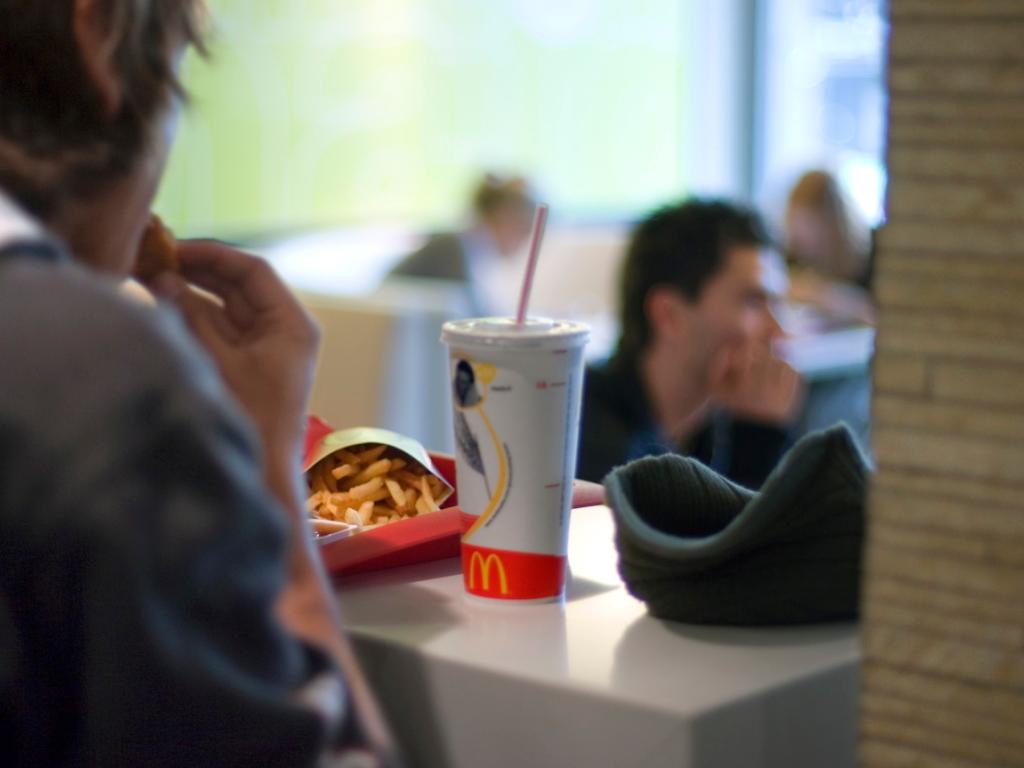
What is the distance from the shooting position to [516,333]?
94 centimetres

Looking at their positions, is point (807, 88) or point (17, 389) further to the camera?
point (807, 88)

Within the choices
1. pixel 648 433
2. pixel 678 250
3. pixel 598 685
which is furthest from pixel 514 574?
pixel 678 250

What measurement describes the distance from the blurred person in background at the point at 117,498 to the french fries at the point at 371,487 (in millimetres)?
365

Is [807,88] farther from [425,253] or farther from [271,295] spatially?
[271,295]

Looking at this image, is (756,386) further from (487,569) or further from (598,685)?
(598,685)

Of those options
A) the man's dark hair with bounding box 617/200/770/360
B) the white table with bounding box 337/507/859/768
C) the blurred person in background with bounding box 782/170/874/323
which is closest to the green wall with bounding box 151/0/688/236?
the blurred person in background with bounding box 782/170/874/323

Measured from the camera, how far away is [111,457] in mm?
562

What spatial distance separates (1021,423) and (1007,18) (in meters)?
0.18

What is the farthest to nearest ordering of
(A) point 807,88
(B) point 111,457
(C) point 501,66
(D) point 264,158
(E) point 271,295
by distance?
(A) point 807,88 < (C) point 501,66 < (D) point 264,158 < (E) point 271,295 < (B) point 111,457

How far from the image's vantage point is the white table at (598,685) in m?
0.80

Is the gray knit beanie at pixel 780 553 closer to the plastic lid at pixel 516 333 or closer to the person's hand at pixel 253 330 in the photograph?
the plastic lid at pixel 516 333

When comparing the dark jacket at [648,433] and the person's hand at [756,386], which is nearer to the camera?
the dark jacket at [648,433]

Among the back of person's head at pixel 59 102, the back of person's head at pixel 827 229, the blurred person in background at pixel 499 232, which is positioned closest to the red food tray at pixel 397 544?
the back of person's head at pixel 59 102

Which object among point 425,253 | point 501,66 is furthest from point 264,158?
point 501,66
